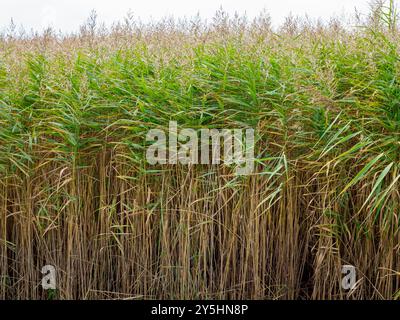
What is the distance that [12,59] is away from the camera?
13.4ft

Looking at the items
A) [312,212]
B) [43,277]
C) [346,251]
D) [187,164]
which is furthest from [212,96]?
[43,277]

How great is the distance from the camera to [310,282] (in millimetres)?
3215

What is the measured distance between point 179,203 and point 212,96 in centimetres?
64

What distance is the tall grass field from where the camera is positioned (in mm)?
2930

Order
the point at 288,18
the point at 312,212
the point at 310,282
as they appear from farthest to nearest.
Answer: the point at 288,18, the point at 310,282, the point at 312,212

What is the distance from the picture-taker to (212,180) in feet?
10.0

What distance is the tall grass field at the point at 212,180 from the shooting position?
2.93 metres

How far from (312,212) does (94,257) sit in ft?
4.35

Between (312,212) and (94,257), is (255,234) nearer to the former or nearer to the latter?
(312,212)

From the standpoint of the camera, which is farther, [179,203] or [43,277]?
[43,277]

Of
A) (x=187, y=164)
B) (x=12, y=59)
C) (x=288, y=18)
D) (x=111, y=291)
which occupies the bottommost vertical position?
(x=111, y=291)

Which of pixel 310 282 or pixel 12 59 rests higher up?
pixel 12 59

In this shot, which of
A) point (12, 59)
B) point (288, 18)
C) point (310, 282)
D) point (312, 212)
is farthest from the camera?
point (288, 18)

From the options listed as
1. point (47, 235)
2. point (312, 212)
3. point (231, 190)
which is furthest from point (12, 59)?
point (312, 212)
